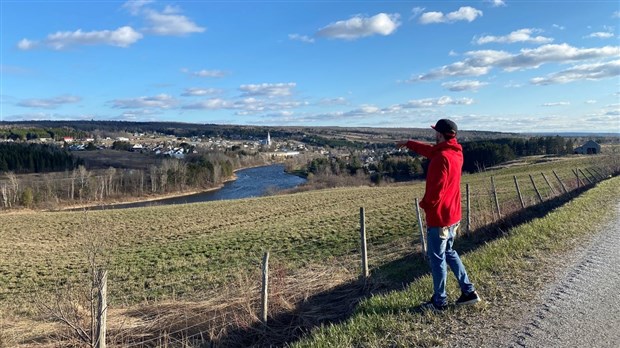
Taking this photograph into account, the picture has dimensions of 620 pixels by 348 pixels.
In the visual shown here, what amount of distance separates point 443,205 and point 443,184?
0.26 meters

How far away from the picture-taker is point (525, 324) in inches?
200

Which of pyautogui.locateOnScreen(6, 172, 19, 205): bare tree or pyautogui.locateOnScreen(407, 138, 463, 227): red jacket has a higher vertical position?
pyautogui.locateOnScreen(407, 138, 463, 227): red jacket

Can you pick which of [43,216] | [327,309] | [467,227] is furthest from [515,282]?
[43,216]

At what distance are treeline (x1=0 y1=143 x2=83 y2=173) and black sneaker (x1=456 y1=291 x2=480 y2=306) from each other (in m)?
115

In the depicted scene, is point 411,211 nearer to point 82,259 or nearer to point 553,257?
point 82,259

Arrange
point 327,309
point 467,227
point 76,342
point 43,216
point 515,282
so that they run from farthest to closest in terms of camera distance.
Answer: point 43,216, point 467,227, point 327,309, point 515,282, point 76,342

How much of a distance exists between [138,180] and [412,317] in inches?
3740

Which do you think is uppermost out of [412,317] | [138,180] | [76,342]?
[412,317]

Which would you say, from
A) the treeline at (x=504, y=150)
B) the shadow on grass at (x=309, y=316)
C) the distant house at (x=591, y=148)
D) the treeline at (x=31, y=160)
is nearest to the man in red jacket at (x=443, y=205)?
the shadow on grass at (x=309, y=316)

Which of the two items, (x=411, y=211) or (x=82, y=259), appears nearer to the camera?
(x=82, y=259)

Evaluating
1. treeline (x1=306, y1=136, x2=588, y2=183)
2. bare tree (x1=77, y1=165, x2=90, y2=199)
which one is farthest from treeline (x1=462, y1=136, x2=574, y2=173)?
bare tree (x1=77, y1=165, x2=90, y2=199)

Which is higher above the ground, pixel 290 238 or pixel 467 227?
pixel 467 227

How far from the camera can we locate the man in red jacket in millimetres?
5246

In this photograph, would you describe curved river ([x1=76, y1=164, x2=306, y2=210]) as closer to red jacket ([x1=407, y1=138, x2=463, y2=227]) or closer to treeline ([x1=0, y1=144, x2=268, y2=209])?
treeline ([x1=0, y1=144, x2=268, y2=209])
